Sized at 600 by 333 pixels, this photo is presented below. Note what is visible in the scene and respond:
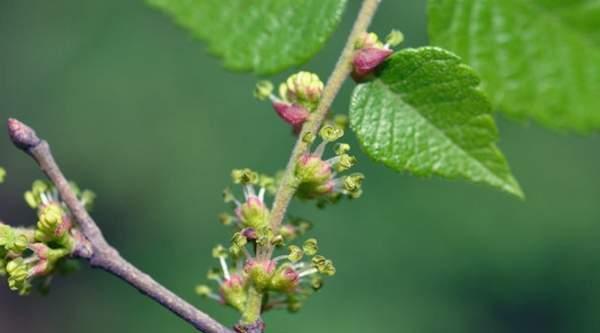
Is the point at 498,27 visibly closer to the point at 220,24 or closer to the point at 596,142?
the point at 220,24

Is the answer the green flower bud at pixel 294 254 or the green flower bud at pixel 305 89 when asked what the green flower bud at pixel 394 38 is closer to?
the green flower bud at pixel 305 89

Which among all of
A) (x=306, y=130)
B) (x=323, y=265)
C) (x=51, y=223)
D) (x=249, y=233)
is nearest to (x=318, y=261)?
(x=323, y=265)

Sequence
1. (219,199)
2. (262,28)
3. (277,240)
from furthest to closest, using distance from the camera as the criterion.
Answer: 1. (219,199)
2. (262,28)
3. (277,240)

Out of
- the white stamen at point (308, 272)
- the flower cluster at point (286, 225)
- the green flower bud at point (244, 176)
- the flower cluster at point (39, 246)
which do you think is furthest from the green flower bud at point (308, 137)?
the flower cluster at point (39, 246)

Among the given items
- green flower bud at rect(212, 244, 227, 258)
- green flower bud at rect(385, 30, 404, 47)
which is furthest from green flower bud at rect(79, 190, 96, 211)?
green flower bud at rect(385, 30, 404, 47)

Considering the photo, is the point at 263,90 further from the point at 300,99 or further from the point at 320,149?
the point at 320,149
